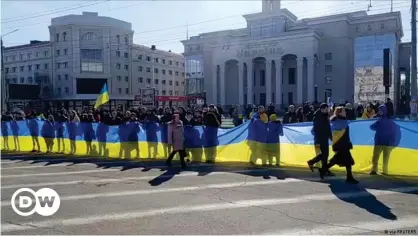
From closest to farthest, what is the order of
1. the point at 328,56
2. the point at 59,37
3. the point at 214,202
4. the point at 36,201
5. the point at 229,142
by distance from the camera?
the point at 214,202
the point at 36,201
the point at 229,142
the point at 328,56
the point at 59,37

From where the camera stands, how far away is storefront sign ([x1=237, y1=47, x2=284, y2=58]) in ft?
221

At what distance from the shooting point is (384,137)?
33.9 ft

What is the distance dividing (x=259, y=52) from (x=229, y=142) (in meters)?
58.0

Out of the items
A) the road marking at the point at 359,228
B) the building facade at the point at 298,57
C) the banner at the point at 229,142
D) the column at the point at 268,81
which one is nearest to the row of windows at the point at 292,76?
the building facade at the point at 298,57

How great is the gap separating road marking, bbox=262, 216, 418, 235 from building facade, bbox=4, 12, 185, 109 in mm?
70342

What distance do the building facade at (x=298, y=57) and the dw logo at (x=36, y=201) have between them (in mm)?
54072

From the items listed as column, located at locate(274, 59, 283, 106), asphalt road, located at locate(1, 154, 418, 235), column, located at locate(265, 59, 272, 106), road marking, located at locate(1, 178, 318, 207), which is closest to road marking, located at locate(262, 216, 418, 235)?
asphalt road, located at locate(1, 154, 418, 235)

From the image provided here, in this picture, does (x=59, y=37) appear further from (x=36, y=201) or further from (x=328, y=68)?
(x=36, y=201)

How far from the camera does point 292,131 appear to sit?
12133 millimetres

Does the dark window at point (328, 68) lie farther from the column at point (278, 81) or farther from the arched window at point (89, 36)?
the arched window at point (89, 36)

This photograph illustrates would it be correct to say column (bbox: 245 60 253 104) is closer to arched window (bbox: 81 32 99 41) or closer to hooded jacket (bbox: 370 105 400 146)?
arched window (bbox: 81 32 99 41)

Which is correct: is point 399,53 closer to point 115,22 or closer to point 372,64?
point 372,64

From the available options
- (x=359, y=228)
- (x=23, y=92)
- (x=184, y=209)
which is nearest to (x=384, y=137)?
(x=359, y=228)

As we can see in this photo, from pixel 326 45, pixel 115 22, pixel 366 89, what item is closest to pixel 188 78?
pixel 115 22
